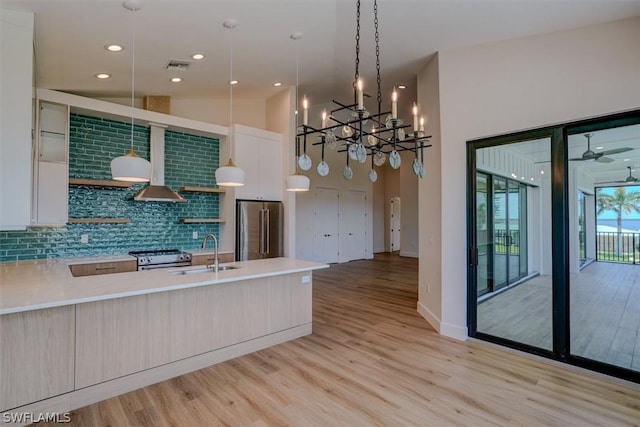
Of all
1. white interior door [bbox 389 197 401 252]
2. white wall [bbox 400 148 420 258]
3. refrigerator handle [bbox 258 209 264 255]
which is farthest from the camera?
white interior door [bbox 389 197 401 252]

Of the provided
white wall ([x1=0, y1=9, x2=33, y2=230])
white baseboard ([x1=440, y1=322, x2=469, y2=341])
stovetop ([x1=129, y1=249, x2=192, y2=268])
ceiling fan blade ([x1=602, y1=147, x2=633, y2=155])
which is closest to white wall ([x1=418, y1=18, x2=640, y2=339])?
white baseboard ([x1=440, y1=322, x2=469, y2=341])

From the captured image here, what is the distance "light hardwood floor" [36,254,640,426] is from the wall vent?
345cm

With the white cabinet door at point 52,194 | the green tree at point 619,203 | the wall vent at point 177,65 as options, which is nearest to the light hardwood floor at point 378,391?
the green tree at point 619,203

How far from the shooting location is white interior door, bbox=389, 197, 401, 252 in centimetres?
1277

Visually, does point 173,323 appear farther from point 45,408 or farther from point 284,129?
point 284,129

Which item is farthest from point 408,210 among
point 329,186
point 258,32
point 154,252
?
point 258,32

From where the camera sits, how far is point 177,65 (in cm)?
406

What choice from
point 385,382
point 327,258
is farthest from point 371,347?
point 327,258

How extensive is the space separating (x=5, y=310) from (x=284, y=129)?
15.1 feet

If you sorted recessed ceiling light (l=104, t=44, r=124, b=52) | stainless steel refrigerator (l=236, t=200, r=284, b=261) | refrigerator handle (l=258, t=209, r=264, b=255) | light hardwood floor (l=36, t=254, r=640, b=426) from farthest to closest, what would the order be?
1. refrigerator handle (l=258, t=209, r=264, b=255)
2. stainless steel refrigerator (l=236, t=200, r=284, b=261)
3. recessed ceiling light (l=104, t=44, r=124, b=52)
4. light hardwood floor (l=36, t=254, r=640, b=426)

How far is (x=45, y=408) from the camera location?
227cm

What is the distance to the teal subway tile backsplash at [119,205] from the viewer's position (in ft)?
13.6

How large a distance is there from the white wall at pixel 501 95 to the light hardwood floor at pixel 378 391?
0.80 m

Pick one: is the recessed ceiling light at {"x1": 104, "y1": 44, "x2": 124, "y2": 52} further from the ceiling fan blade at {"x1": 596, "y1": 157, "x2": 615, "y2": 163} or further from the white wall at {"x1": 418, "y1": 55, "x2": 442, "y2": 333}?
the ceiling fan blade at {"x1": 596, "y1": 157, "x2": 615, "y2": 163}
